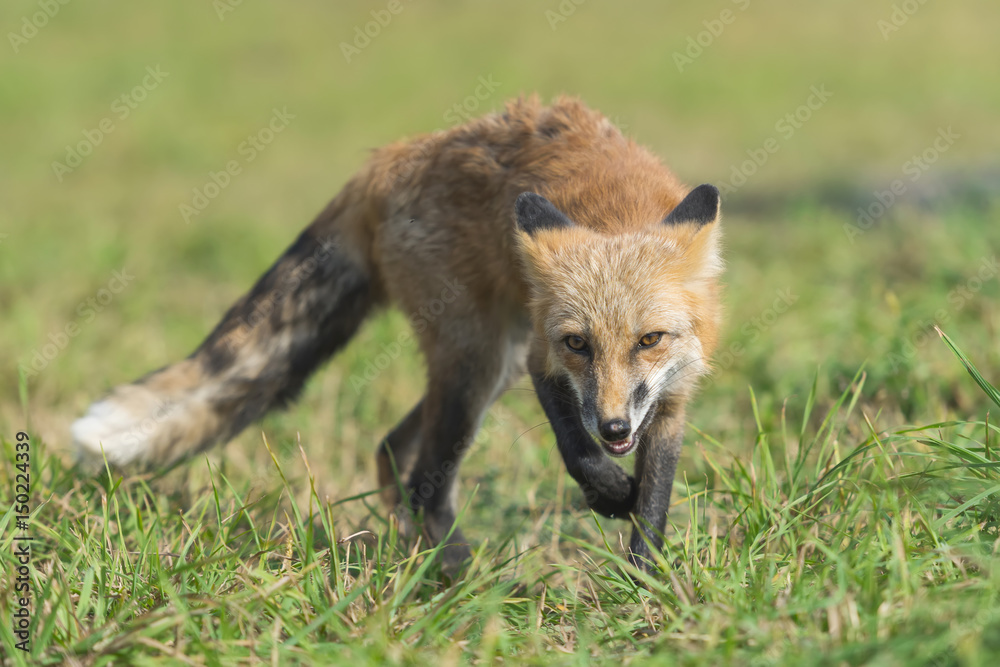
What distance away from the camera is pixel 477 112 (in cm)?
1404

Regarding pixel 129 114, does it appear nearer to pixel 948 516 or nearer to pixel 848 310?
pixel 848 310

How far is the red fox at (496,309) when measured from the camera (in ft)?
11.4

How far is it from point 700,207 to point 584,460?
1182 mm

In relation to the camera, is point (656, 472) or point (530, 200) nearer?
point (530, 200)

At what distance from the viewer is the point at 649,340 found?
3418 mm

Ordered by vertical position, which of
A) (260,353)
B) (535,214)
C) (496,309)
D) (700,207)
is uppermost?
(700,207)

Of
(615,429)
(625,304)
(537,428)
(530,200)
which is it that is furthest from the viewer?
(537,428)

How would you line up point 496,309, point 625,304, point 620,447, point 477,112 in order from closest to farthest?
point 620,447, point 625,304, point 496,309, point 477,112

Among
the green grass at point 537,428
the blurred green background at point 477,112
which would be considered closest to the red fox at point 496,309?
the green grass at point 537,428

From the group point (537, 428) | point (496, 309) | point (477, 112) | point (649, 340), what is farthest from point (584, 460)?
point (477, 112)

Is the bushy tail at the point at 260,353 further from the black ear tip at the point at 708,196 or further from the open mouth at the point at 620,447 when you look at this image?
the open mouth at the point at 620,447

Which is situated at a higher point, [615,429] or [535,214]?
[535,214]

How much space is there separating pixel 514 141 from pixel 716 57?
17.0m

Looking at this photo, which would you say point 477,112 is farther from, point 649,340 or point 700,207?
point 649,340
